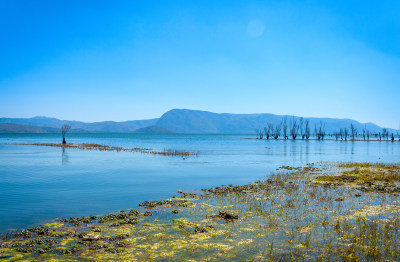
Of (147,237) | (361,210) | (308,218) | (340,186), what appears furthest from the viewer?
(340,186)

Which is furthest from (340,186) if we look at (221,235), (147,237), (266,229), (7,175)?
(7,175)

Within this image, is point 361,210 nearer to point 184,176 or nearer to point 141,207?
point 141,207

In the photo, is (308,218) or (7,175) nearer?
(308,218)

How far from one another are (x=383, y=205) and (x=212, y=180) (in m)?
16.2

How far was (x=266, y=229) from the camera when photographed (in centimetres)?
1370

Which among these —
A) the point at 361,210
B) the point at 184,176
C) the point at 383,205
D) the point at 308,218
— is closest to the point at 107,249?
the point at 308,218

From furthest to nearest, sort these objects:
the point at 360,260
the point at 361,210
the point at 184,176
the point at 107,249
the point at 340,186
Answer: the point at 184,176 < the point at 340,186 < the point at 361,210 < the point at 107,249 < the point at 360,260

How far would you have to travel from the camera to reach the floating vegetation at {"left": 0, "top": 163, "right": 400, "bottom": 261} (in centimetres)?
1076

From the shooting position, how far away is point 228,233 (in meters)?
13.1

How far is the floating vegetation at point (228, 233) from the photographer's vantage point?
424 inches

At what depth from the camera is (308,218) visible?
15.5m

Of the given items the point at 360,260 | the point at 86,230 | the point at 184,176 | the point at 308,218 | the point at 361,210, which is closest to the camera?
the point at 360,260

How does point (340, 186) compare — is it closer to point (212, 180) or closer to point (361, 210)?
point (361, 210)

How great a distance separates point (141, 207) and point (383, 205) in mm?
16552
